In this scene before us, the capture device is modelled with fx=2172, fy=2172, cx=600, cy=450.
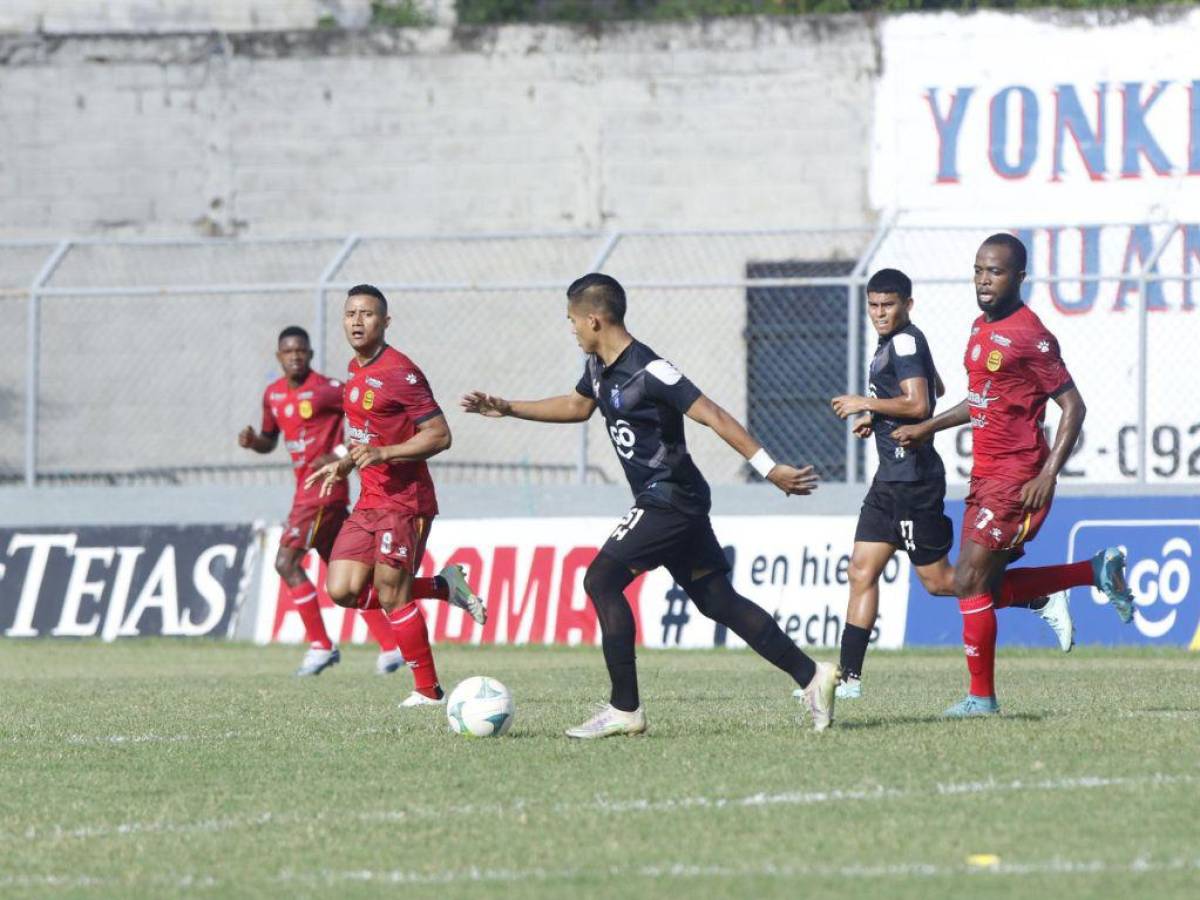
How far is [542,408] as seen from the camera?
1027cm

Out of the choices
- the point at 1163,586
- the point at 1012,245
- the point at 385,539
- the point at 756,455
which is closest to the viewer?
the point at 756,455

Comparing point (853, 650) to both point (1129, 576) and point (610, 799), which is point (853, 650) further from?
point (1129, 576)

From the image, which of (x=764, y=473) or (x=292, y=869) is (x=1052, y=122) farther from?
(x=292, y=869)

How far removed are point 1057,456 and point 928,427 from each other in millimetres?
1037

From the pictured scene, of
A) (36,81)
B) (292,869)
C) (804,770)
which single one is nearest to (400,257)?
(36,81)

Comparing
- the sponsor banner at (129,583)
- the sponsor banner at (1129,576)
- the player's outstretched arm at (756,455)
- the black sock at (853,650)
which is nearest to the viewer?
the player's outstretched arm at (756,455)

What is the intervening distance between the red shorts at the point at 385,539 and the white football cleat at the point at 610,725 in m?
2.37

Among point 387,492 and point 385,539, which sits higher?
point 387,492

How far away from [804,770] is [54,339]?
60.6 ft

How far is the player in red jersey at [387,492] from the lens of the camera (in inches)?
457

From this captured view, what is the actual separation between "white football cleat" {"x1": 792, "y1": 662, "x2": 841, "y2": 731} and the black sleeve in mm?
1311

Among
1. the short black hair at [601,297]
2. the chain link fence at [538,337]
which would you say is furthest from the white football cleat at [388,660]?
the chain link fence at [538,337]

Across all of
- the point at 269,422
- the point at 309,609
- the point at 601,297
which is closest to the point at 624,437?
the point at 601,297

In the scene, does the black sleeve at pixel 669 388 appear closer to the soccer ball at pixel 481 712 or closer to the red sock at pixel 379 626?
the soccer ball at pixel 481 712
